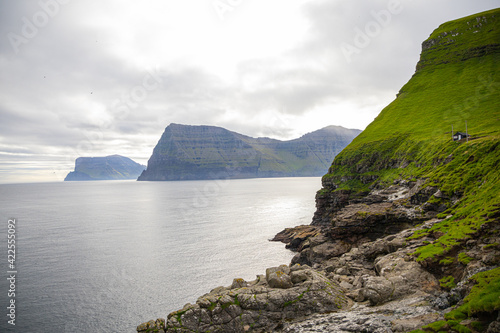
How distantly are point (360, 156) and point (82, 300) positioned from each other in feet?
317

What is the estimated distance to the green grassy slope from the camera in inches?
1384

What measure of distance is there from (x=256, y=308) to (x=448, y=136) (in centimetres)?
7713

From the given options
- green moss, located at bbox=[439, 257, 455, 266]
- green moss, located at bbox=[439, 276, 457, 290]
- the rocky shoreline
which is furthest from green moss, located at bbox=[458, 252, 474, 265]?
green moss, located at bbox=[439, 276, 457, 290]

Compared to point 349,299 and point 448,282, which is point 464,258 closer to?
point 448,282

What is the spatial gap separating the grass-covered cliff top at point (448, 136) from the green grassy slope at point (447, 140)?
0.19 m

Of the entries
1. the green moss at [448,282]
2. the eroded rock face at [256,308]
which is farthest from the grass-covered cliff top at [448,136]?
the eroded rock face at [256,308]

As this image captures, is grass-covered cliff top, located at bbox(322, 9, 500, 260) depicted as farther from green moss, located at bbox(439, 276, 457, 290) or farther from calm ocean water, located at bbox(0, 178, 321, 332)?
calm ocean water, located at bbox(0, 178, 321, 332)

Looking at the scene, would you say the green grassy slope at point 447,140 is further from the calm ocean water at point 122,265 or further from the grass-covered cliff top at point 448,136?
the calm ocean water at point 122,265

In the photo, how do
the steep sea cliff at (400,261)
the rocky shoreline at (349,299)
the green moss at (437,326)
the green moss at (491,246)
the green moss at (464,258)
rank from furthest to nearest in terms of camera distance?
1. the green moss at (464,258)
2. the green moss at (491,246)
3. the rocky shoreline at (349,299)
4. the steep sea cliff at (400,261)
5. the green moss at (437,326)

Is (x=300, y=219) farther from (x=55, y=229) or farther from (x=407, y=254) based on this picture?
(x=55, y=229)

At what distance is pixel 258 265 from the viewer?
210ft

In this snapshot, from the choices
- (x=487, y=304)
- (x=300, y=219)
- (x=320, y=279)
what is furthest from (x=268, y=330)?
(x=300, y=219)

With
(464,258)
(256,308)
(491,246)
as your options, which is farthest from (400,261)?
(256,308)

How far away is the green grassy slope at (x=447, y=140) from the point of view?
3514 cm
